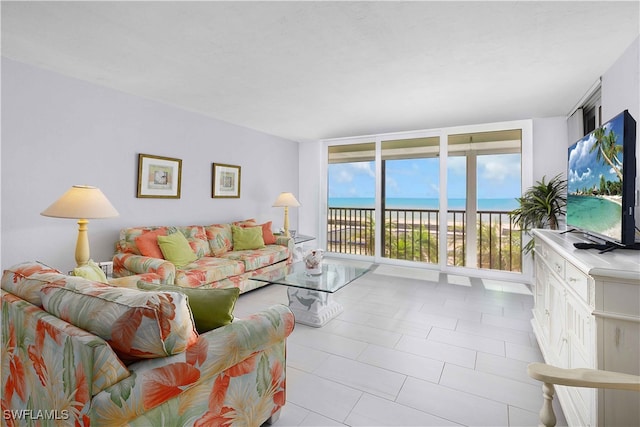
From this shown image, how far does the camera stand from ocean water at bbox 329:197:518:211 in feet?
16.1

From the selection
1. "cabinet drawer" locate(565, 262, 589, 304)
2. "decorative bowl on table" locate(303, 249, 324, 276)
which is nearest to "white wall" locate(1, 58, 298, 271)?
"decorative bowl on table" locate(303, 249, 324, 276)

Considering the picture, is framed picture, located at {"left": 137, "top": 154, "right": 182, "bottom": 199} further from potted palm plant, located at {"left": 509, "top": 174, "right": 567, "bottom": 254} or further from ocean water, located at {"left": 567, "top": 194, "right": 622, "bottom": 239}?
potted palm plant, located at {"left": 509, "top": 174, "right": 567, "bottom": 254}

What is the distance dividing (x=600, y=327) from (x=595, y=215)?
98cm

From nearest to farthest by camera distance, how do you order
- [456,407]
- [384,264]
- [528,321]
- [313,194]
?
[456,407] → [528,321] → [384,264] → [313,194]

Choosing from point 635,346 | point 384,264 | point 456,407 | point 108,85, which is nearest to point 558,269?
point 635,346

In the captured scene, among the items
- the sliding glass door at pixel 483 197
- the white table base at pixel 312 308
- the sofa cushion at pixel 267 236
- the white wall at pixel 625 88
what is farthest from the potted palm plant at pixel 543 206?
the sofa cushion at pixel 267 236

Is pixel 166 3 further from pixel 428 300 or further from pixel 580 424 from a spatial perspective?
pixel 428 300

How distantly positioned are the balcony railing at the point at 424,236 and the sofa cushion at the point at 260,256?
Answer: 2.07m

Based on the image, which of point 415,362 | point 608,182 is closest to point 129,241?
point 415,362

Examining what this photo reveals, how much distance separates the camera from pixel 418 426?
164 centimetres

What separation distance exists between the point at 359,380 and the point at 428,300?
1.90m

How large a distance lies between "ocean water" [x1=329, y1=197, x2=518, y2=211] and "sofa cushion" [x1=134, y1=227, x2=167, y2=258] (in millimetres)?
3715

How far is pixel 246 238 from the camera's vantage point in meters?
4.44

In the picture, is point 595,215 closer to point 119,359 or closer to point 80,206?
point 119,359
